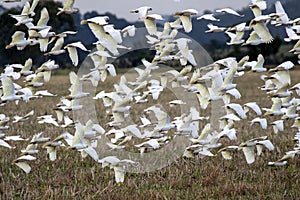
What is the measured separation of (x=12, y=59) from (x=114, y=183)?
112 ft

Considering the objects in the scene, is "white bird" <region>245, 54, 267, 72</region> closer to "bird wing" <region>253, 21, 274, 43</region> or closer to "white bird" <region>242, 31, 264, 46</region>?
"white bird" <region>242, 31, 264, 46</region>

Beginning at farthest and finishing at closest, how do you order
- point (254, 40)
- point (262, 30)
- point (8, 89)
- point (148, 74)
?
point (148, 74) < point (254, 40) < point (262, 30) < point (8, 89)

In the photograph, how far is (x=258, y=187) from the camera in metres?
4.53

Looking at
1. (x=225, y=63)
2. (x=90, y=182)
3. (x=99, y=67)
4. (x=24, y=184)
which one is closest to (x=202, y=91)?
(x=225, y=63)

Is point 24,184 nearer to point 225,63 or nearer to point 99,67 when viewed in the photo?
point 99,67

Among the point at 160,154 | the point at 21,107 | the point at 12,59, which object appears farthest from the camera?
the point at 12,59

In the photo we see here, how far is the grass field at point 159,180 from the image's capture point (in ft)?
14.1

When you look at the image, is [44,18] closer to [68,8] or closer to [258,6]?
[68,8]

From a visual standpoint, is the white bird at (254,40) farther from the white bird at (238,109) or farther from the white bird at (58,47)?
the white bird at (58,47)

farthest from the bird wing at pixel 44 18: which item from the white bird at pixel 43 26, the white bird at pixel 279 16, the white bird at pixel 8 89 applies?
the white bird at pixel 279 16

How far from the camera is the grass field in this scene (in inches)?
170

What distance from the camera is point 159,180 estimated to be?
4820 mm

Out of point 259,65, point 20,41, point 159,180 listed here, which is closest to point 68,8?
point 20,41

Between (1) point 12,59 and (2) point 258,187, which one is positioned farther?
(1) point 12,59
